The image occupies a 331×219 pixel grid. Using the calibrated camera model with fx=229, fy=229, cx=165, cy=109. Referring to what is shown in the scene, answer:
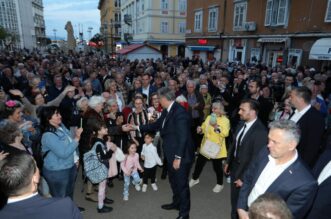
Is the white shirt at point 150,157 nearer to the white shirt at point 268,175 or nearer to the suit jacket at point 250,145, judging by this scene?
the suit jacket at point 250,145

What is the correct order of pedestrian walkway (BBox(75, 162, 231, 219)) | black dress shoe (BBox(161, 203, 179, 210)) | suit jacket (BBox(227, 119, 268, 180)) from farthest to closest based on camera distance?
black dress shoe (BBox(161, 203, 179, 210)), pedestrian walkway (BBox(75, 162, 231, 219)), suit jacket (BBox(227, 119, 268, 180))

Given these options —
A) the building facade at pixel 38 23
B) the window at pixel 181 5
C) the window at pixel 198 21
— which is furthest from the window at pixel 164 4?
the building facade at pixel 38 23

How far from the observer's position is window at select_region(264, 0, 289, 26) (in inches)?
630

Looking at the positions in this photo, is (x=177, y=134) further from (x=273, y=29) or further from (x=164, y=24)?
(x=164, y=24)

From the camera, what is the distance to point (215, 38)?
77.9ft

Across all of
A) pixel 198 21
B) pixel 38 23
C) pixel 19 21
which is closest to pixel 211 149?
pixel 198 21

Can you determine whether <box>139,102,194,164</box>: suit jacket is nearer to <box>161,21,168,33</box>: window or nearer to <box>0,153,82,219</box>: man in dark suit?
<box>0,153,82,219</box>: man in dark suit

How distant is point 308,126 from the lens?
3.61m

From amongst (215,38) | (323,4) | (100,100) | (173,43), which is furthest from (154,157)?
(173,43)

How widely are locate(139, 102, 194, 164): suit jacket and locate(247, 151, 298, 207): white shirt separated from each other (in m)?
1.24

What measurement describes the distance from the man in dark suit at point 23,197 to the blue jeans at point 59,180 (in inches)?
65.7

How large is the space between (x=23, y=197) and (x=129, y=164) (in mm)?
2981

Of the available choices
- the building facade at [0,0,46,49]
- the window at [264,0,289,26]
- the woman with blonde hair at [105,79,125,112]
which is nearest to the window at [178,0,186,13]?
the window at [264,0,289,26]

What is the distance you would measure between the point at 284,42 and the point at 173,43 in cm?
2218
